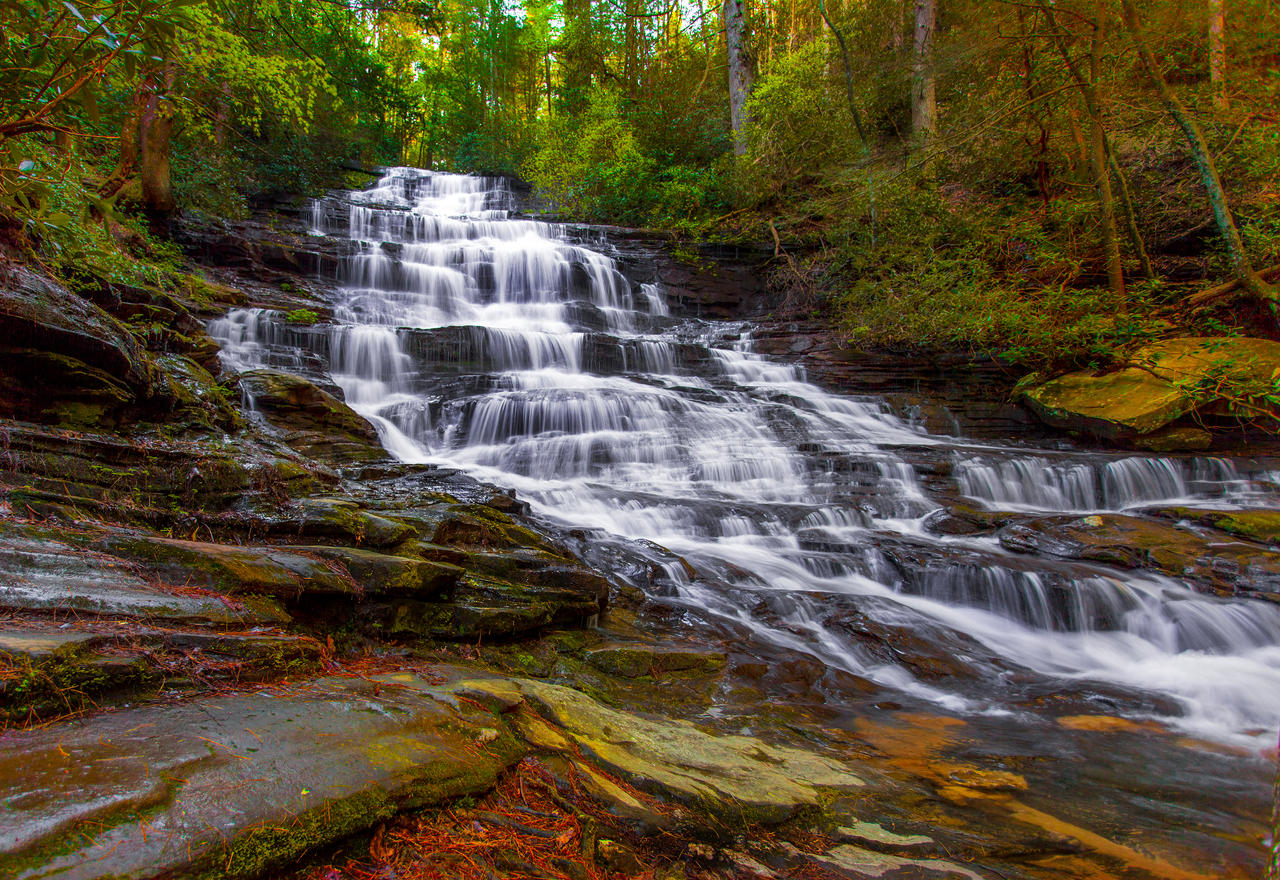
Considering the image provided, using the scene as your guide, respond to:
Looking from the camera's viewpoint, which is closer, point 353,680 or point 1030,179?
point 353,680

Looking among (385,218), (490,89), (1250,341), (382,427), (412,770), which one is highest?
(490,89)

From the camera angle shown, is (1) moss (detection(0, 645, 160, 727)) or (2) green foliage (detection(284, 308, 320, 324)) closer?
(1) moss (detection(0, 645, 160, 727))

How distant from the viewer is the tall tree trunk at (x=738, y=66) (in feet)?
60.2

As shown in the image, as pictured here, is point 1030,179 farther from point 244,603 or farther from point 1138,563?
point 244,603

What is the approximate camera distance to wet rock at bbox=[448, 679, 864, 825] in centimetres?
230

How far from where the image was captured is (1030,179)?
14914mm

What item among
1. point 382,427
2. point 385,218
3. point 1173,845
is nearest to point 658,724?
point 1173,845

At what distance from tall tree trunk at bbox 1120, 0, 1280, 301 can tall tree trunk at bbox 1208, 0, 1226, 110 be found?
0.86 m

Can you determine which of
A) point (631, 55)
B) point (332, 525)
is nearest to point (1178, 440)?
point (332, 525)

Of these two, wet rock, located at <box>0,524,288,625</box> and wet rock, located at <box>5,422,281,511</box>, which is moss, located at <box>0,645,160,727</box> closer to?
wet rock, located at <box>0,524,288,625</box>

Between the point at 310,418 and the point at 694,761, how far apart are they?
7.25 metres

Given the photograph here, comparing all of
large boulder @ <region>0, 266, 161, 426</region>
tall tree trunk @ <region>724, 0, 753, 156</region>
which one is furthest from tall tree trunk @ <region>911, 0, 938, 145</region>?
large boulder @ <region>0, 266, 161, 426</region>

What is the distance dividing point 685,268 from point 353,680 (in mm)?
17578

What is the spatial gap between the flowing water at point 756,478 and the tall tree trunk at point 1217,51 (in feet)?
20.8
